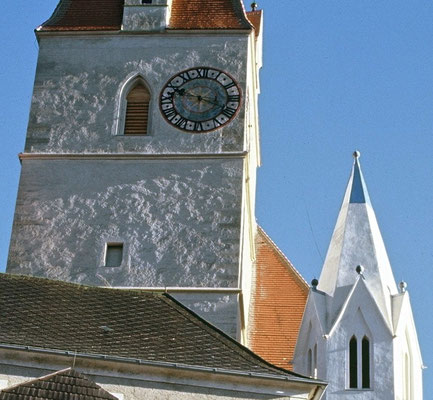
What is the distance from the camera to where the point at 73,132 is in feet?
94.7

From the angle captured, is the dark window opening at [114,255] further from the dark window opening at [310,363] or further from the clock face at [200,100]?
the dark window opening at [310,363]

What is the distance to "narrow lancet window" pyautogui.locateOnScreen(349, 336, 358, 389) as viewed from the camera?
25297 millimetres

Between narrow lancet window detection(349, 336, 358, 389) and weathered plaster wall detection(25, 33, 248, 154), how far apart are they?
492cm

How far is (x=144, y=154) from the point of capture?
28312mm

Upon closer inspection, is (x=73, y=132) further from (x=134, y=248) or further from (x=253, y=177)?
(x=253, y=177)

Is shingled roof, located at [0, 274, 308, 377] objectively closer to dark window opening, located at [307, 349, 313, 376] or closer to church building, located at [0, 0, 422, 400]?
church building, located at [0, 0, 422, 400]

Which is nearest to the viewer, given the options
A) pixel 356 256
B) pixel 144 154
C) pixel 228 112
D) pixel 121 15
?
pixel 356 256

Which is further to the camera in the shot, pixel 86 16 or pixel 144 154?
pixel 86 16

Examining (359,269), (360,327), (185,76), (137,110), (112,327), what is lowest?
(112,327)

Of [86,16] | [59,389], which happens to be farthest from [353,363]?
[86,16]

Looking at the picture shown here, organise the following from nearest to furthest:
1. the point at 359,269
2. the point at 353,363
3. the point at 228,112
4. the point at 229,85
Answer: the point at 353,363 → the point at 359,269 → the point at 228,112 → the point at 229,85

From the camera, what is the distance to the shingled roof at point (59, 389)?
18016 mm

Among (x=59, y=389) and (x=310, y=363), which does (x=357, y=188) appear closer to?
(x=310, y=363)

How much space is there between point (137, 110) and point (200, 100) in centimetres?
141
